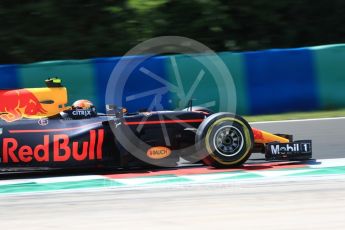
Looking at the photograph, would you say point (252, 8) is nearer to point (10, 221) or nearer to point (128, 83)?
point (128, 83)

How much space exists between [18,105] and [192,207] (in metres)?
2.80

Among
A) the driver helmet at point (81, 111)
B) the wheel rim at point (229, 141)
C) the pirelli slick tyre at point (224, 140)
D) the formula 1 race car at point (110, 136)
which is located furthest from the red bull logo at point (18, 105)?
the wheel rim at point (229, 141)

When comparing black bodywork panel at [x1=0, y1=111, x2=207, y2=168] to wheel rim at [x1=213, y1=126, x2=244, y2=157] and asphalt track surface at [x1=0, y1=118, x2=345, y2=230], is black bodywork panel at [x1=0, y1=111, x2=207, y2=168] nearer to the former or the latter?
wheel rim at [x1=213, y1=126, x2=244, y2=157]

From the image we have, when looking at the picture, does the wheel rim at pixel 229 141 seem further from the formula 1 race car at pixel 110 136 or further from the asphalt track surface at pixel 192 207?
the asphalt track surface at pixel 192 207

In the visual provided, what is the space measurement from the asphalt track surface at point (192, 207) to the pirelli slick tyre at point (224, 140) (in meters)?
0.85

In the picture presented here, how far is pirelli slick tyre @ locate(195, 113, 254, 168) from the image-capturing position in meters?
7.60

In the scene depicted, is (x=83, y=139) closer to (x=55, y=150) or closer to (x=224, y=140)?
(x=55, y=150)

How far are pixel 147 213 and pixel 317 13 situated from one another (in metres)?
13.5

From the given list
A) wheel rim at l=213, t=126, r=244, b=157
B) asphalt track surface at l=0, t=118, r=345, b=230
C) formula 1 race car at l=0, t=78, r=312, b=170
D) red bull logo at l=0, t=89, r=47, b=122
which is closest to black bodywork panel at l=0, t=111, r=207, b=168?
formula 1 race car at l=0, t=78, r=312, b=170

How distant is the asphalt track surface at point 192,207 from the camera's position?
16.8ft

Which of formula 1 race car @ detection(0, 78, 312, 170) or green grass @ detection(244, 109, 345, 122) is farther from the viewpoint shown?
green grass @ detection(244, 109, 345, 122)

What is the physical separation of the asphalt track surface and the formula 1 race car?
0.84 meters

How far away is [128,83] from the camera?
39.8 ft

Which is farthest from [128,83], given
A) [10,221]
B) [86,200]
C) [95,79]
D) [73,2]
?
[10,221]
